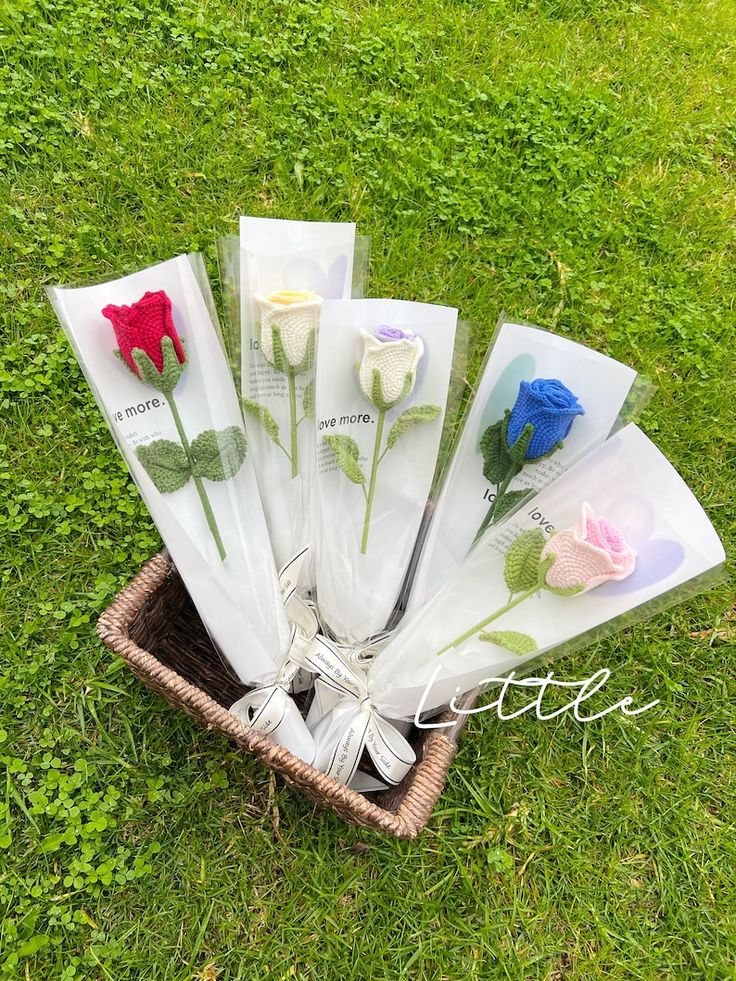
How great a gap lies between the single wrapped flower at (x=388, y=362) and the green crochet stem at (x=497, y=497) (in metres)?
0.18

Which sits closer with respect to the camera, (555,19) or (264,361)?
(264,361)

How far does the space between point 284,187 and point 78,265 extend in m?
0.52

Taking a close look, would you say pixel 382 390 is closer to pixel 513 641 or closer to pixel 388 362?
pixel 388 362

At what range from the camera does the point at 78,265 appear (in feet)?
5.24

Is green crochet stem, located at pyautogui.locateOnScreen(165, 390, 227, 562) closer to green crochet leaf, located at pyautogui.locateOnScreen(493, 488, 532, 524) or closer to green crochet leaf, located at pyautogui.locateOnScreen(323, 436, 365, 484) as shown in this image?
green crochet leaf, located at pyautogui.locateOnScreen(323, 436, 365, 484)

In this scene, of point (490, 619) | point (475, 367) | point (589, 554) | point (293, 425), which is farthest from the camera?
point (475, 367)

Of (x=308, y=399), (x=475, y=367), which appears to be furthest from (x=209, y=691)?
(x=475, y=367)

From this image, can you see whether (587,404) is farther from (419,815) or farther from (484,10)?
(484,10)

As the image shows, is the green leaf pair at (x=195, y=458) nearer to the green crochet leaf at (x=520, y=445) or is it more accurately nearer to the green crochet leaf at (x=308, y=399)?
the green crochet leaf at (x=308, y=399)

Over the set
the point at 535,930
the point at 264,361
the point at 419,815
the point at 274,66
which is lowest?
the point at 535,930

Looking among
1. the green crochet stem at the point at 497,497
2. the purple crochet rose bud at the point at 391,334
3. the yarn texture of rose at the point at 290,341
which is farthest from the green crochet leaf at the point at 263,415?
the green crochet stem at the point at 497,497

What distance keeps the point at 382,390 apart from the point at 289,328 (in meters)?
0.15

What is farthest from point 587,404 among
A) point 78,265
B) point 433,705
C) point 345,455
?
point 78,265

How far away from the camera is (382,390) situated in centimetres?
94
